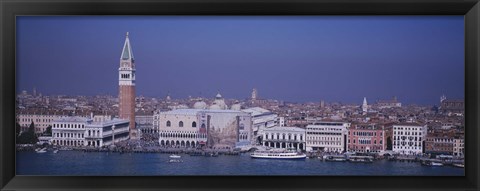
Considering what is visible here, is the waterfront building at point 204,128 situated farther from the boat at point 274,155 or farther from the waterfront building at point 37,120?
the waterfront building at point 37,120

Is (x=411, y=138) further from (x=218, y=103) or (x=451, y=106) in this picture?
(x=218, y=103)

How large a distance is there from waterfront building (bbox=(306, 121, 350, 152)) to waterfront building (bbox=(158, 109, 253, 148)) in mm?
309

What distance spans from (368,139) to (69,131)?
1.53 meters

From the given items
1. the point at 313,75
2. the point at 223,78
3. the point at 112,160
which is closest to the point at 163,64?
the point at 223,78

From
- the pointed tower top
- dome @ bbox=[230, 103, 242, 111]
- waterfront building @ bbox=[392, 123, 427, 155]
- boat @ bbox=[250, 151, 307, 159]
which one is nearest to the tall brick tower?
the pointed tower top

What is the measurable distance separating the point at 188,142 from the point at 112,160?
0.39 metres

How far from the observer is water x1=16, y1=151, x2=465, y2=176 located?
3.29 m

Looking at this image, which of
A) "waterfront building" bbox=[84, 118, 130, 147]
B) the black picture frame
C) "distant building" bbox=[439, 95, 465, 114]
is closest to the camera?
the black picture frame

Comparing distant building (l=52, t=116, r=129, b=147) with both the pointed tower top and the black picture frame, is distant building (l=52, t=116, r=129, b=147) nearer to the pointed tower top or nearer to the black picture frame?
the black picture frame

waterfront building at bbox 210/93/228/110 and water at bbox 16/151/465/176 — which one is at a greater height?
waterfront building at bbox 210/93/228/110

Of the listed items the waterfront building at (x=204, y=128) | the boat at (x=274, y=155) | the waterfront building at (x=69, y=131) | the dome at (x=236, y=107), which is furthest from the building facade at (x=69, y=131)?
the boat at (x=274, y=155)

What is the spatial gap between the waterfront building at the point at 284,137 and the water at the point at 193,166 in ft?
0.28

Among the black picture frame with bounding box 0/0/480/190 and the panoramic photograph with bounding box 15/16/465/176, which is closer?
the black picture frame with bounding box 0/0/480/190

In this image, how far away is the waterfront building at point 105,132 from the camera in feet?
11.0
